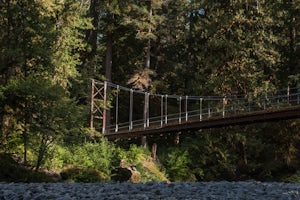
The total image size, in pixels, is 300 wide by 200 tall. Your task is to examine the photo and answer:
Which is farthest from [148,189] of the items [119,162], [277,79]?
[277,79]

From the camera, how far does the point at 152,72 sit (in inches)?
869

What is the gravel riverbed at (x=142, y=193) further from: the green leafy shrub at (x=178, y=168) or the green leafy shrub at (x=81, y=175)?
the green leafy shrub at (x=178, y=168)

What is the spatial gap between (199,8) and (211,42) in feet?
11.8

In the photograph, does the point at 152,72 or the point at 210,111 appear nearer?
the point at 210,111

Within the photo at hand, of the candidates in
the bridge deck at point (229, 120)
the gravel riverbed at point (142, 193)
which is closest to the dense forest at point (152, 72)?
the bridge deck at point (229, 120)

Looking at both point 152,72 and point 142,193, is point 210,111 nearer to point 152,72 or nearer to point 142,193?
point 152,72

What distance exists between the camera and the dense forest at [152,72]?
35.5 ft

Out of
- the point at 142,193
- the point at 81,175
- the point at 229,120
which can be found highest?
the point at 229,120

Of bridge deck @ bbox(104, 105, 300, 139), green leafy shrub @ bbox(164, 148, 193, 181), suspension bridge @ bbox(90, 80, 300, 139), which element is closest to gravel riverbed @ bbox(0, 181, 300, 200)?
bridge deck @ bbox(104, 105, 300, 139)

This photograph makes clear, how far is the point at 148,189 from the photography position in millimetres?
6715

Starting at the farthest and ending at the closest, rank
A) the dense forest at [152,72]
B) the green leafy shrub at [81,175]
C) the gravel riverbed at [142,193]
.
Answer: the green leafy shrub at [81,175] → the dense forest at [152,72] → the gravel riverbed at [142,193]

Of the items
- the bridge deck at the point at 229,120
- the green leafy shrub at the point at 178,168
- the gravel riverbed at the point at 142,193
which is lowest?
the green leafy shrub at the point at 178,168

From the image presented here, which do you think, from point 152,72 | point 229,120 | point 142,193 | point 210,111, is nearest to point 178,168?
point 210,111

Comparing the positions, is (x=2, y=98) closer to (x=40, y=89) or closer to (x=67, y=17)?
(x=40, y=89)
